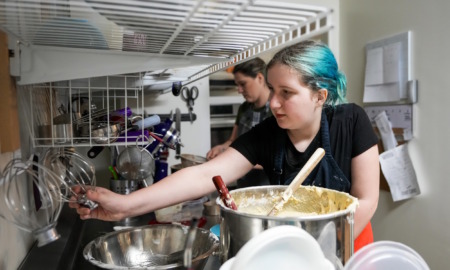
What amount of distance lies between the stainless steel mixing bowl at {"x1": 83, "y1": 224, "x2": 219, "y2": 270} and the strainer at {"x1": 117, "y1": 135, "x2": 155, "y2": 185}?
0.45 meters

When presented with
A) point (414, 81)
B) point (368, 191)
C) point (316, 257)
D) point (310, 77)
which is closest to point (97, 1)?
point (316, 257)

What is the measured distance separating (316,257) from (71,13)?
0.46 m

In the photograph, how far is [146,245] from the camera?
80 centimetres

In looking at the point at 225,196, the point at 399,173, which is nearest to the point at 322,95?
the point at 225,196

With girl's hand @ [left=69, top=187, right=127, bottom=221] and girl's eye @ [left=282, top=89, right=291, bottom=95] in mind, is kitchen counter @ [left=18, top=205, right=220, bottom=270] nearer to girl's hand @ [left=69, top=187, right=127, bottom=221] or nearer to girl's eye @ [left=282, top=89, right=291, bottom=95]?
girl's hand @ [left=69, top=187, right=127, bottom=221]

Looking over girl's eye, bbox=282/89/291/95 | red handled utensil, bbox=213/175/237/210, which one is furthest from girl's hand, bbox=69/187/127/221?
girl's eye, bbox=282/89/291/95

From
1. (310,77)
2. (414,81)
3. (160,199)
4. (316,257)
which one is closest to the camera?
(316,257)

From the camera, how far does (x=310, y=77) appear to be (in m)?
0.90

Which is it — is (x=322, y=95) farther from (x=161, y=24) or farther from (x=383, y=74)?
(x=383, y=74)

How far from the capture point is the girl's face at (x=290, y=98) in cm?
90

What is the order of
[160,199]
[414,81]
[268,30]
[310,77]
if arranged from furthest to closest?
[414,81]
[310,77]
[160,199]
[268,30]

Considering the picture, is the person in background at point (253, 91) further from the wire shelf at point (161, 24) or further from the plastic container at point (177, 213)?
the wire shelf at point (161, 24)

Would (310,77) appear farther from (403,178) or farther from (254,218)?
(403,178)

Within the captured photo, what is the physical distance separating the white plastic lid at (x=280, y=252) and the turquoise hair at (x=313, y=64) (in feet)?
→ 1.87
